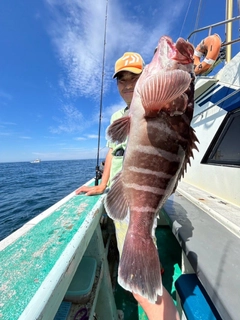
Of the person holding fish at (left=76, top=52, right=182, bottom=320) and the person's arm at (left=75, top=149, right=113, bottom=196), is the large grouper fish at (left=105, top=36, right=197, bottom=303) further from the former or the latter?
the person's arm at (left=75, top=149, right=113, bottom=196)

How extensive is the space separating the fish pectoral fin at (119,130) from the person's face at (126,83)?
2.11ft

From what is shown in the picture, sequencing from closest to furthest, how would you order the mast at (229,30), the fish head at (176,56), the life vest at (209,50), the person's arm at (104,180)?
1. the fish head at (176,56)
2. the person's arm at (104,180)
3. the life vest at (209,50)
4. the mast at (229,30)

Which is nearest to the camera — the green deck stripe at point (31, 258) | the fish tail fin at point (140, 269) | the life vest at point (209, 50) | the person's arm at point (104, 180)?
the green deck stripe at point (31, 258)

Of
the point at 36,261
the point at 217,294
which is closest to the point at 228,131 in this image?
the point at 217,294

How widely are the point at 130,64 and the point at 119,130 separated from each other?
76 centimetres

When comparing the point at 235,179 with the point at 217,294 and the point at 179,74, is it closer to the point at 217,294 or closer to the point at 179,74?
the point at 217,294

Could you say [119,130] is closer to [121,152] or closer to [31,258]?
[121,152]

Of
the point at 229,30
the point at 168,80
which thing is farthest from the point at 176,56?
the point at 229,30

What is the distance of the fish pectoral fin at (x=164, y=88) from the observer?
967 millimetres

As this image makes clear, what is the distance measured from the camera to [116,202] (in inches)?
48.1

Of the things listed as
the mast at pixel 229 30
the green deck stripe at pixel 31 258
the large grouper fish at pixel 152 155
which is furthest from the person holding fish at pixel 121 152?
the mast at pixel 229 30

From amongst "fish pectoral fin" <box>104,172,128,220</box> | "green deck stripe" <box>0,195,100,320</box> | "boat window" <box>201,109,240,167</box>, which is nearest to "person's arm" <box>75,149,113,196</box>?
"green deck stripe" <box>0,195,100,320</box>

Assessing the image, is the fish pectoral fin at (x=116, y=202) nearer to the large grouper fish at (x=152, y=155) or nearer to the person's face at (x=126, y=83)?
the large grouper fish at (x=152, y=155)

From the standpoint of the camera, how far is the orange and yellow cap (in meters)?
1.59
